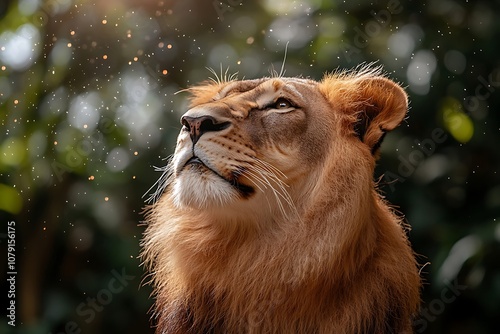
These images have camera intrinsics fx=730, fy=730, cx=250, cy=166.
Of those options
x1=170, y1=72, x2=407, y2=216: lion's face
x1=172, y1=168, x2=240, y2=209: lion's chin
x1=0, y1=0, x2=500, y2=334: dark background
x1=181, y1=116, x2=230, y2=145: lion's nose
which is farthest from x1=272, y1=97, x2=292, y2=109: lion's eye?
x1=0, y1=0, x2=500, y2=334: dark background

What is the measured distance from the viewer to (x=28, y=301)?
12.9 ft

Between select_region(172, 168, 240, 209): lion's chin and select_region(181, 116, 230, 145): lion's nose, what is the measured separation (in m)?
0.09

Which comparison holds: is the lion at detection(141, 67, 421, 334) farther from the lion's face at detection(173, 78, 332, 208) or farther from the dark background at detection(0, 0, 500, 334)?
the dark background at detection(0, 0, 500, 334)

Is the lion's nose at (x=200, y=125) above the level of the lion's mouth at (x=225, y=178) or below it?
above

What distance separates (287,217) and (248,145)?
23 cm

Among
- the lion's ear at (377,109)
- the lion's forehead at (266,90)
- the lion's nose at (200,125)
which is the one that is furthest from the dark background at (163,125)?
the lion's nose at (200,125)

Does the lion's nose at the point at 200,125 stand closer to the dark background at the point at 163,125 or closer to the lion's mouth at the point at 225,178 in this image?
the lion's mouth at the point at 225,178

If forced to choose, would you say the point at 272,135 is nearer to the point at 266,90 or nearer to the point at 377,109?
the point at 266,90

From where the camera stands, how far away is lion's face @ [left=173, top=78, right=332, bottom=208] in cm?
184

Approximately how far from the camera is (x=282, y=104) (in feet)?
6.59

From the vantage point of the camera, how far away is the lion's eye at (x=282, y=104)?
6.58 ft

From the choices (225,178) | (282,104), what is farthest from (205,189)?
(282,104)

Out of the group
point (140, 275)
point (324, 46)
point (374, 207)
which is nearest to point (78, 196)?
point (140, 275)

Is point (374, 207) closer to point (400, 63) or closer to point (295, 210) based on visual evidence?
point (295, 210)
